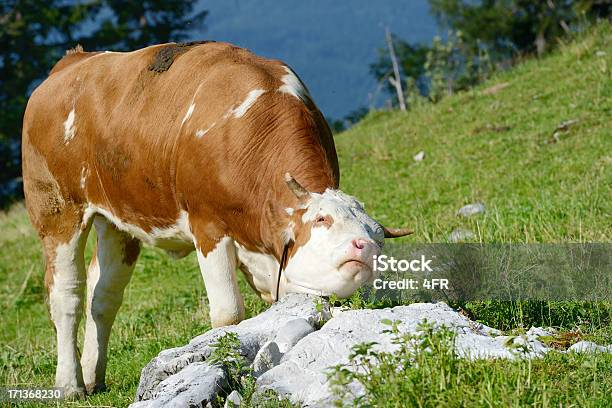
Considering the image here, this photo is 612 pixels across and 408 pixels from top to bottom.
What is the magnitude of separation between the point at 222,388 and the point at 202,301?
5.75m

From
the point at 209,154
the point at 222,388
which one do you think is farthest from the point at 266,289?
the point at 222,388

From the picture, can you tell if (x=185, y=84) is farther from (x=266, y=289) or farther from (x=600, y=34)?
(x=600, y=34)

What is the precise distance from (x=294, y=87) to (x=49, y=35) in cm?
3872

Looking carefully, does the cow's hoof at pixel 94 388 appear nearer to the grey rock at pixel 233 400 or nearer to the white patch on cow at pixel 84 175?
the white patch on cow at pixel 84 175

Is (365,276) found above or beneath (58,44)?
beneath

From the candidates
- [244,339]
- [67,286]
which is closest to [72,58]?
[67,286]

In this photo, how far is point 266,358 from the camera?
5250mm

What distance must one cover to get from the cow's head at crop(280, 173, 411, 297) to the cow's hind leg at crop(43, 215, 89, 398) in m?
3.16

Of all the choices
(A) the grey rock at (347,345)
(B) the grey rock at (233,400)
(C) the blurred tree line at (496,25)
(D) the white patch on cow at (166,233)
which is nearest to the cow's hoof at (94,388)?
(D) the white patch on cow at (166,233)

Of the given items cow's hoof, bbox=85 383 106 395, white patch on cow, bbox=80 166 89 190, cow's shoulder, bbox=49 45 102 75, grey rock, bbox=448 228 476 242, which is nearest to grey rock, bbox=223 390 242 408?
white patch on cow, bbox=80 166 89 190

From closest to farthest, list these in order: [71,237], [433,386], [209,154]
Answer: [433,386] < [209,154] < [71,237]

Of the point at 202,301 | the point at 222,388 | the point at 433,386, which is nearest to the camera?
the point at 433,386

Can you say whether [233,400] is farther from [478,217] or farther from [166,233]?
[478,217]

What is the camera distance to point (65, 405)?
7102mm
